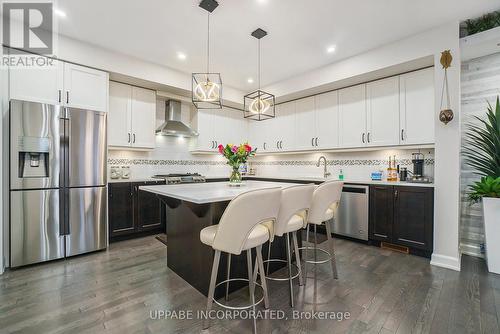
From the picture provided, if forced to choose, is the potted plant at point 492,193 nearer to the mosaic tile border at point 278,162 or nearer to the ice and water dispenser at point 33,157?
the mosaic tile border at point 278,162

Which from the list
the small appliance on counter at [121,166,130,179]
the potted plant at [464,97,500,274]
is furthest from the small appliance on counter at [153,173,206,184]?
the potted plant at [464,97,500,274]

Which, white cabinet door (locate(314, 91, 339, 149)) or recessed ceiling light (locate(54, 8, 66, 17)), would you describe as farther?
white cabinet door (locate(314, 91, 339, 149))

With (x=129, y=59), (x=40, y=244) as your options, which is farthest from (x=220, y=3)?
(x=40, y=244)

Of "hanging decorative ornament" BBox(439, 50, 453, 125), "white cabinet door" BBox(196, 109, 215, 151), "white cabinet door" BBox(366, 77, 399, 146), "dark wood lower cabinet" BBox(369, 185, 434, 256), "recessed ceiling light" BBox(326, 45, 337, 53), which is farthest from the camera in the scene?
"white cabinet door" BBox(196, 109, 215, 151)

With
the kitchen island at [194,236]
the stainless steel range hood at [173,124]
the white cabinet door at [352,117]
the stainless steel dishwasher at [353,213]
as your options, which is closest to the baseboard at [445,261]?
the stainless steel dishwasher at [353,213]

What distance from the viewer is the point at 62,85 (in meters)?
2.94

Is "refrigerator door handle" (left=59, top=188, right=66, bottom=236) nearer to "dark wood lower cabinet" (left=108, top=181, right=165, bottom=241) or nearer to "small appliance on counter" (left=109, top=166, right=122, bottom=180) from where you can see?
"dark wood lower cabinet" (left=108, top=181, right=165, bottom=241)

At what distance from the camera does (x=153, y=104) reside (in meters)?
4.11

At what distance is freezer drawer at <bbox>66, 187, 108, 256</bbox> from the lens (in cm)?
287

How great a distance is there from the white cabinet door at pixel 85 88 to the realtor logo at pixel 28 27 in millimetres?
314

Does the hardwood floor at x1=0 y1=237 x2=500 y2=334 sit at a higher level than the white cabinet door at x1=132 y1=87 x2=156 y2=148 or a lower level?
lower

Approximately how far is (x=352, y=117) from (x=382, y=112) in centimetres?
46

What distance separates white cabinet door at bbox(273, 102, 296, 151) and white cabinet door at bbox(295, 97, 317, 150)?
10cm

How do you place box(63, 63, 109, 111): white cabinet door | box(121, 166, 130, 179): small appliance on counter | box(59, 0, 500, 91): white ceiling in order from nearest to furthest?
box(59, 0, 500, 91): white ceiling, box(63, 63, 109, 111): white cabinet door, box(121, 166, 130, 179): small appliance on counter
